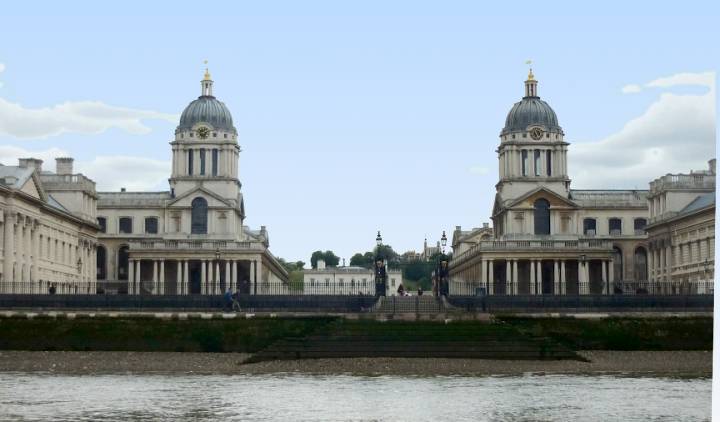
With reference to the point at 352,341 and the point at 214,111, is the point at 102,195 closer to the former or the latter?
the point at 214,111

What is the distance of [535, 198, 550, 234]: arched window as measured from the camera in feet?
427

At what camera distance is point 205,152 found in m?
132

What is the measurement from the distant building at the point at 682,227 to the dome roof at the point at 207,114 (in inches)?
1688

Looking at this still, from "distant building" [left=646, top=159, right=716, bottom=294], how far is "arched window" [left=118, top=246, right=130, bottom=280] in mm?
50303

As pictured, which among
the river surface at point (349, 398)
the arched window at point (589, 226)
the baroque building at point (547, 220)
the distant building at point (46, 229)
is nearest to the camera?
the river surface at point (349, 398)

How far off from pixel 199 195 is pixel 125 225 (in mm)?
8948

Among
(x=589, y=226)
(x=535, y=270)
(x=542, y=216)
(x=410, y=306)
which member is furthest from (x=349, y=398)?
(x=589, y=226)

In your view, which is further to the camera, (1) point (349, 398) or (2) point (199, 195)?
(2) point (199, 195)

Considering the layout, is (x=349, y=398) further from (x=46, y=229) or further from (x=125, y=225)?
(x=125, y=225)

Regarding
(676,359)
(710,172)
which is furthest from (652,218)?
(676,359)

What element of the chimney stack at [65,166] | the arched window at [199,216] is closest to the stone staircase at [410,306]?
the chimney stack at [65,166]

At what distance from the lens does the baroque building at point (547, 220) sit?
124m

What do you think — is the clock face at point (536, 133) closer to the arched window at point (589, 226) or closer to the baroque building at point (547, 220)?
the baroque building at point (547, 220)

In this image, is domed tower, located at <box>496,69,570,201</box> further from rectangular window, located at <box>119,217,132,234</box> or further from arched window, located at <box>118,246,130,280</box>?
arched window, located at <box>118,246,130,280</box>
